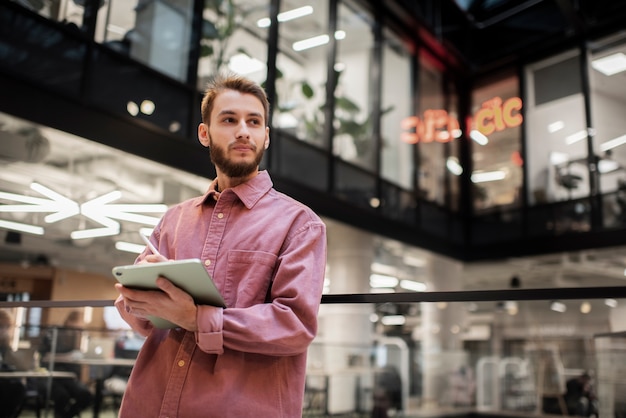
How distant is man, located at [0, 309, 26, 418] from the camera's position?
3535 millimetres

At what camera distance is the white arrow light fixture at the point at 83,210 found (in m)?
6.20

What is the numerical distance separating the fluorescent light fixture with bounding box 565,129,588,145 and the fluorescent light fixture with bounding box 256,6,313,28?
20.3ft

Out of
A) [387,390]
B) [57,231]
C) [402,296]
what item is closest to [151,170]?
[57,231]

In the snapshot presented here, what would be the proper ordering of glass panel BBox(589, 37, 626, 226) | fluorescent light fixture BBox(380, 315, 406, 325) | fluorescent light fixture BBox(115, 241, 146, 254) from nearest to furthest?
fluorescent light fixture BBox(115, 241, 146, 254)
fluorescent light fixture BBox(380, 315, 406, 325)
glass panel BBox(589, 37, 626, 226)

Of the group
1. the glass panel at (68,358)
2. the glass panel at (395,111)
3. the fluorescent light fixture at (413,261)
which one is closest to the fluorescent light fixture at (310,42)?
the glass panel at (395,111)

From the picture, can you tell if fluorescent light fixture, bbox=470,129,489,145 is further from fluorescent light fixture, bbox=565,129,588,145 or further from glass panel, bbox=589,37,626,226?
glass panel, bbox=589,37,626,226

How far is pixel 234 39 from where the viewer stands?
820 cm

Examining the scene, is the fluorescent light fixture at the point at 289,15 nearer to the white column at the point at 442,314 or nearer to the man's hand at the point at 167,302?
the white column at the point at 442,314

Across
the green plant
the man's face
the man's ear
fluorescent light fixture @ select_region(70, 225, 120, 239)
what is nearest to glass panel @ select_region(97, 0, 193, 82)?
the green plant

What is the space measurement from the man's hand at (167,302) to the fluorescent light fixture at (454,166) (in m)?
12.8

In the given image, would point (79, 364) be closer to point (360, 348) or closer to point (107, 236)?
point (107, 236)

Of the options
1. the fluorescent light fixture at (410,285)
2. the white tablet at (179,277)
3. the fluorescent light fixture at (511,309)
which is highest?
the fluorescent light fixture at (410,285)

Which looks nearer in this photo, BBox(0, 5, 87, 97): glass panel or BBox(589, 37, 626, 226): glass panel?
BBox(0, 5, 87, 97): glass panel

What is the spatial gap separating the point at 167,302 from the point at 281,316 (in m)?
0.24
